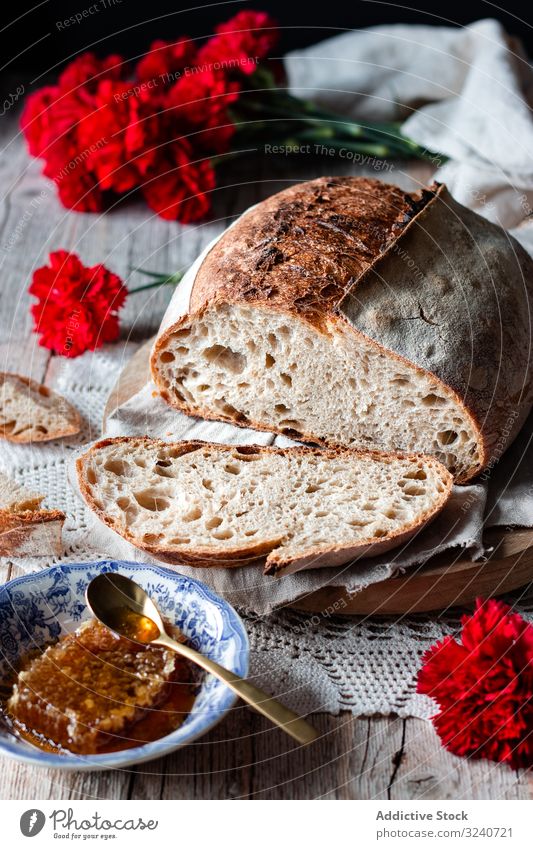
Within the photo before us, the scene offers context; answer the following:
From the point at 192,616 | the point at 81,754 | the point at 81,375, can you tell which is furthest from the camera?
the point at 81,375

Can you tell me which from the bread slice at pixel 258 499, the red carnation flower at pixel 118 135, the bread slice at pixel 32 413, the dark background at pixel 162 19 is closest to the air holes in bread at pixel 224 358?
the bread slice at pixel 258 499

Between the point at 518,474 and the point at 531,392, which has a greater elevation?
the point at 531,392

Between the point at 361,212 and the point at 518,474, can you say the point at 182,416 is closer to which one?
the point at 361,212

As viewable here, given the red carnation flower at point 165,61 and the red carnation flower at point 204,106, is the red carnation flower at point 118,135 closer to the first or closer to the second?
the red carnation flower at point 204,106

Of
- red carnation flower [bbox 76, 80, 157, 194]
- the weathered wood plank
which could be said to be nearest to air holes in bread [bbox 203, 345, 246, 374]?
the weathered wood plank

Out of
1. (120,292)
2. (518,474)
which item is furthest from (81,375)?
(518,474)

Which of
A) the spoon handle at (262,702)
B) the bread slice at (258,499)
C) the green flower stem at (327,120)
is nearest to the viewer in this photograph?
the spoon handle at (262,702)

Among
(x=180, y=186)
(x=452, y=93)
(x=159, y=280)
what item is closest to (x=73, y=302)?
(x=159, y=280)

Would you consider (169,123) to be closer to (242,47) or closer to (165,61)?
(165,61)
